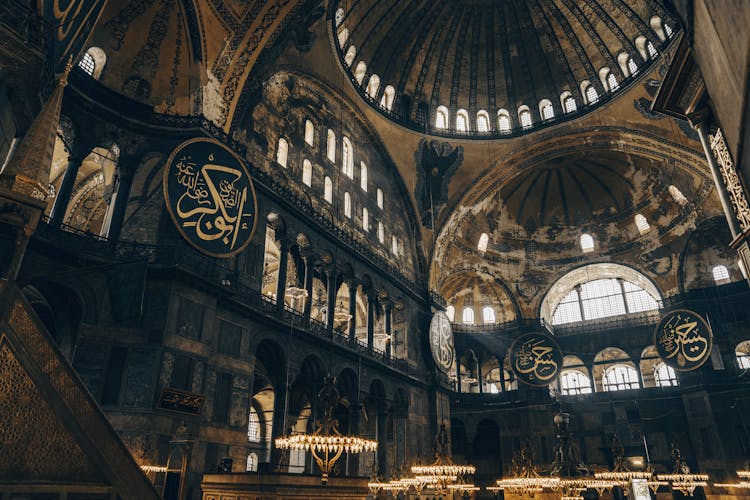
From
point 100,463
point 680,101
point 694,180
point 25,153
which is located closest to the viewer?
point 100,463

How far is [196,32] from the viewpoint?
10.4m

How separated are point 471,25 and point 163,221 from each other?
14.8m

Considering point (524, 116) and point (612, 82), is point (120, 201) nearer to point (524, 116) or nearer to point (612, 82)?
point (524, 116)

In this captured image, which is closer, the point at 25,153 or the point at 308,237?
the point at 25,153

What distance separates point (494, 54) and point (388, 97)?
4.89 meters

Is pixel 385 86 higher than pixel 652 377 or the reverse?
higher

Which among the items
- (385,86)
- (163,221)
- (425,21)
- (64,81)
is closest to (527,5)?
(425,21)

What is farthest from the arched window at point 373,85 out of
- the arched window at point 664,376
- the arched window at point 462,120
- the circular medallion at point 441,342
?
the arched window at point 664,376

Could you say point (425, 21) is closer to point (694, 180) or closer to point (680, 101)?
point (694, 180)

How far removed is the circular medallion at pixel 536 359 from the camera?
15.6 metres

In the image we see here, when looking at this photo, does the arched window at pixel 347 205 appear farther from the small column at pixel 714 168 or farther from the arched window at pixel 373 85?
the small column at pixel 714 168

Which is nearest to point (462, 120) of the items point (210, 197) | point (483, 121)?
point (483, 121)

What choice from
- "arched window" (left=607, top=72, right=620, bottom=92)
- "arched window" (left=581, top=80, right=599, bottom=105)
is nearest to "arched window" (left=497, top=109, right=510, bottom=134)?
"arched window" (left=581, top=80, right=599, bottom=105)

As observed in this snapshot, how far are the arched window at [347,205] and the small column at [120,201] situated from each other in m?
6.94
